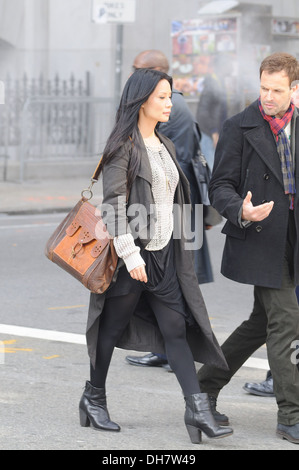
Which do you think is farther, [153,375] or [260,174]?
[153,375]

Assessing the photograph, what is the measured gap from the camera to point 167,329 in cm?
490

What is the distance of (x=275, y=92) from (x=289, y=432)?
1.56 meters

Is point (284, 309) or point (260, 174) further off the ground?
point (260, 174)

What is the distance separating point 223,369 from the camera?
5.13 m

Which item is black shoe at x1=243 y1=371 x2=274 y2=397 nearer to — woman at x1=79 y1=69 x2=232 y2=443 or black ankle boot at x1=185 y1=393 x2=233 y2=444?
woman at x1=79 y1=69 x2=232 y2=443

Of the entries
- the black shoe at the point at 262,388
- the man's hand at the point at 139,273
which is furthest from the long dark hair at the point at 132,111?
the black shoe at the point at 262,388

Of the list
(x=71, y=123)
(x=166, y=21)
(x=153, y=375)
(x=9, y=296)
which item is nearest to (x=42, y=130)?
(x=71, y=123)

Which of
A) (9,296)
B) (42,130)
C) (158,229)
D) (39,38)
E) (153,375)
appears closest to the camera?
(158,229)

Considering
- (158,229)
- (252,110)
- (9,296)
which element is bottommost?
(9,296)

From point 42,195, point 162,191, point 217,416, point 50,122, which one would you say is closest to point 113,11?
point 50,122

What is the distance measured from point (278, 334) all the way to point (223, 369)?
358 millimetres

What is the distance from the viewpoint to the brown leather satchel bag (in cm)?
480

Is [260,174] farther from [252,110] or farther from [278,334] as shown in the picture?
[278,334]

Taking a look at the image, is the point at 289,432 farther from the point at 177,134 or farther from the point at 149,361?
the point at 177,134
